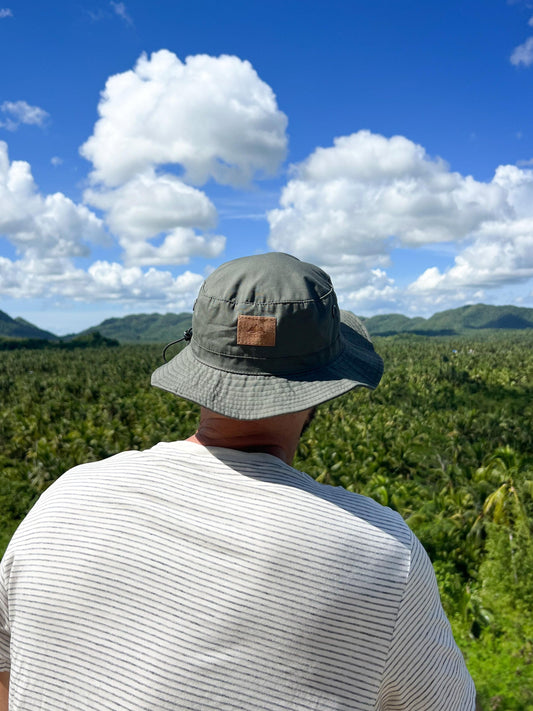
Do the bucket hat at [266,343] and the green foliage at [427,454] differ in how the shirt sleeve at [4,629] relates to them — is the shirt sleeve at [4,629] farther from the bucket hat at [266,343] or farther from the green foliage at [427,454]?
the green foliage at [427,454]

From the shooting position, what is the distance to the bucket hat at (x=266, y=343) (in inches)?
70.5

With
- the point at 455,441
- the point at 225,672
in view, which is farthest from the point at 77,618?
the point at 455,441

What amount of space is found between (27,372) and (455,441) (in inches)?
2446

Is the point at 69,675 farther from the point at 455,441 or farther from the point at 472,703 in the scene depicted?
the point at 455,441

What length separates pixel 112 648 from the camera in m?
1.54

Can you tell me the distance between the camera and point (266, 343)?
1818 mm

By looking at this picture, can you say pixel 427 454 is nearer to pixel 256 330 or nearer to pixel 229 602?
pixel 256 330

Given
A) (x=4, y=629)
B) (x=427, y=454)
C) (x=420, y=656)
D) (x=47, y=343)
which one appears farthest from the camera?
(x=47, y=343)

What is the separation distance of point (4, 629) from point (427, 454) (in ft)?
122

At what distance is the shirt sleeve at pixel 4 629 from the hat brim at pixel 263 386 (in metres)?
0.91

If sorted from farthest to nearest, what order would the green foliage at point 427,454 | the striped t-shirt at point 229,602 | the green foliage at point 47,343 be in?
1. the green foliage at point 47,343
2. the green foliage at point 427,454
3. the striped t-shirt at point 229,602

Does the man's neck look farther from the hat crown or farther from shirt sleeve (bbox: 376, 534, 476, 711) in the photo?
shirt sleeve (bbox: 376, 534, 476, 711)

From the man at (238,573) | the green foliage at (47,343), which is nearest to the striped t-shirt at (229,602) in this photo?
the man at (238,573)

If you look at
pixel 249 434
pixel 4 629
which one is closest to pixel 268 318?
pixel 249 434
